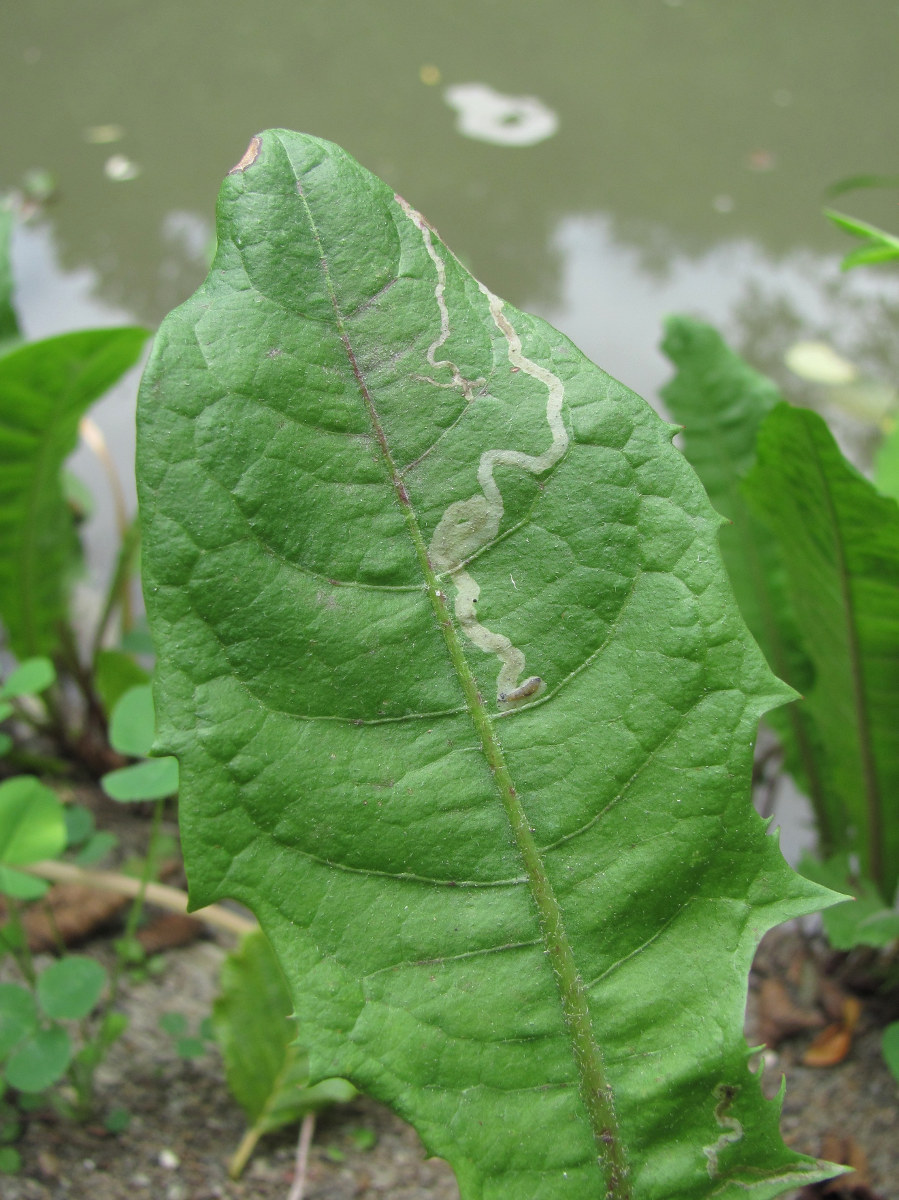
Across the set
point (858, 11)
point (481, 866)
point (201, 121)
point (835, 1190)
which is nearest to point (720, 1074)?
point (481, 866)

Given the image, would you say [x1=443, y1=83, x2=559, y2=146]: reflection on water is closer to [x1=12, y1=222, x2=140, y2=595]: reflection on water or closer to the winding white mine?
[x1=12, y1=222, x2=140, y2=595]: reflection on water

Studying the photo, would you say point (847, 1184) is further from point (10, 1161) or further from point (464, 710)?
point (10, 1161)

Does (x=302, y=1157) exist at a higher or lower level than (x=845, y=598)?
lower

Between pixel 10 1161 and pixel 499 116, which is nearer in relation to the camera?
pixel 10 1161

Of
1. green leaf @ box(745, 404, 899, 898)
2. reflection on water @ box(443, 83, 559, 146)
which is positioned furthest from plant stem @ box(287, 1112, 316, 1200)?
reflection on water @ box(443, 83, 559, 146)

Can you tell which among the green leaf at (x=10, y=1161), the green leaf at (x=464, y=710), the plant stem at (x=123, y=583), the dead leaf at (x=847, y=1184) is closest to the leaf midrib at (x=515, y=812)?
the green leaf at (x=464, y=710)

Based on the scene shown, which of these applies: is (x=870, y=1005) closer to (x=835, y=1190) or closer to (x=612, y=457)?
(x=835, y=1190)

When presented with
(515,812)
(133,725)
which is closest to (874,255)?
(515,812)
